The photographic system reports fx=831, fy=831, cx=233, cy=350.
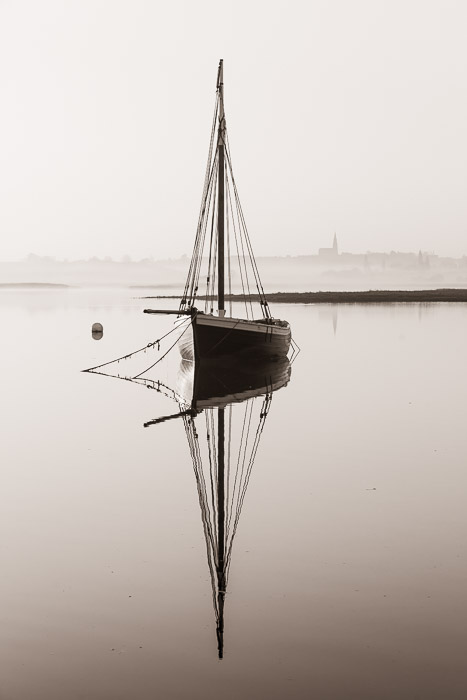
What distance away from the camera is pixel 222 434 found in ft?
64.1

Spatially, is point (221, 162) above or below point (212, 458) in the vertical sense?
above

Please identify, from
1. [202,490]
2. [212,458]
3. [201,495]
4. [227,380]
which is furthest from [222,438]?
[227,380]

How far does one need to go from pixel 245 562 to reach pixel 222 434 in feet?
31.3

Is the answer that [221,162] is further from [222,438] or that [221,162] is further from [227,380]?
[222,438]

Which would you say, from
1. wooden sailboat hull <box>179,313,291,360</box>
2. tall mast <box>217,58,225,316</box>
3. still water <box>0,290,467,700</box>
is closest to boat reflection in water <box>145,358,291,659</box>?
still water <box>0,290,467,700</box>

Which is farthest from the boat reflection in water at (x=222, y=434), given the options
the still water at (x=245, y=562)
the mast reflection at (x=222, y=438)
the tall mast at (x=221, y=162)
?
the tall mast at (x=221, y=162)

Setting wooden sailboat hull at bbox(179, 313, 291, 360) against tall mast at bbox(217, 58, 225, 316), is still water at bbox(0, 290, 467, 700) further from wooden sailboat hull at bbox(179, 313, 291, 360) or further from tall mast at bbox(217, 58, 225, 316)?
tall mast at bbox(217, 58, 225, 316)

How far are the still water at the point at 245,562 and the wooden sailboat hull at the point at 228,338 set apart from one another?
978cm

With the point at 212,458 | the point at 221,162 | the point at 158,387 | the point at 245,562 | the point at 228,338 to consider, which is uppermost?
the point at 221,162

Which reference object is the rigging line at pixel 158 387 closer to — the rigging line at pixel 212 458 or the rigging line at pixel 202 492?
the rigging line at pixel 212 458

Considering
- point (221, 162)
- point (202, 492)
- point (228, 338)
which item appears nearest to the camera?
point (202, 492)

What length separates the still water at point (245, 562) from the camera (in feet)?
23.4

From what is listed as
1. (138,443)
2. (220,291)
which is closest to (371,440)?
(138,443)

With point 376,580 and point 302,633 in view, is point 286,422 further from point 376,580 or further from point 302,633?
point 302,633
